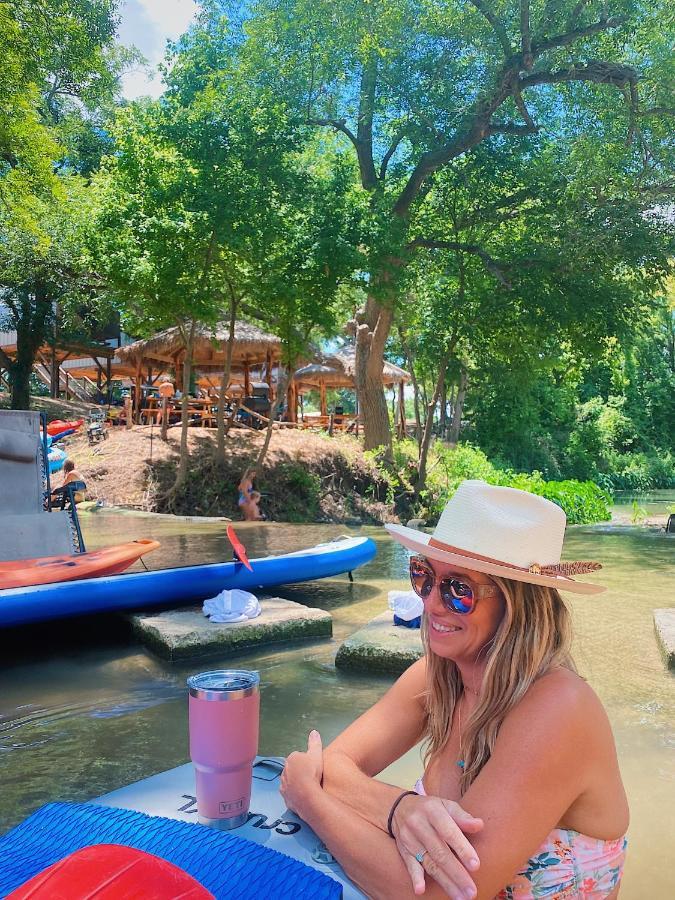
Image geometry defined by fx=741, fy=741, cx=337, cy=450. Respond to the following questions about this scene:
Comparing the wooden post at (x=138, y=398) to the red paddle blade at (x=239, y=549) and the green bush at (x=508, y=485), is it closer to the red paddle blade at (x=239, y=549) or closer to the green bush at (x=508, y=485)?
the green bush at (x=508, y=485)

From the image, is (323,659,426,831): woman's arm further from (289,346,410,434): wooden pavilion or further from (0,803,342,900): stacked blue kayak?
(289,346,410,434): wooden pavilion

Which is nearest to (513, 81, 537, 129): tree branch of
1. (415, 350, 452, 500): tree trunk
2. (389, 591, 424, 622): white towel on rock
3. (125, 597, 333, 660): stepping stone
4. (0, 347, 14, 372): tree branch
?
(415, 350, 452, 500): tree trunk

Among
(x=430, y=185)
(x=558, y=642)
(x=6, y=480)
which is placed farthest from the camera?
(x=430, y=185)

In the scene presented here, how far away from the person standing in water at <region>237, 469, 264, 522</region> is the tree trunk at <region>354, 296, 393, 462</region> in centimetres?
424

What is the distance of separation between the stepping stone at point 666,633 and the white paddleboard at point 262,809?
4.00 metres

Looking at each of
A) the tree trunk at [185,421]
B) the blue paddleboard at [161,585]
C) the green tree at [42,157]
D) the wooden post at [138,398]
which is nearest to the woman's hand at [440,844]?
the blue paddleboard at [161,585]

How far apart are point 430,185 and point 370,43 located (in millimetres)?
3234

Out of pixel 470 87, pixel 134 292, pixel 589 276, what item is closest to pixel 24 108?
pixel 134 292

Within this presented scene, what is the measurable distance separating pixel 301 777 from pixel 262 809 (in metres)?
0.13

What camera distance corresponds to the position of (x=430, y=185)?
53.2 ft

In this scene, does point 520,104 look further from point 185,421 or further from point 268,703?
point 268,703

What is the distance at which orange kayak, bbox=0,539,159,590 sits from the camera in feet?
18.6

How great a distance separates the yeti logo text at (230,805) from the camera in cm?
161

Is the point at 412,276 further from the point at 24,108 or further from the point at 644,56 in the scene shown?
the point at 24,108
